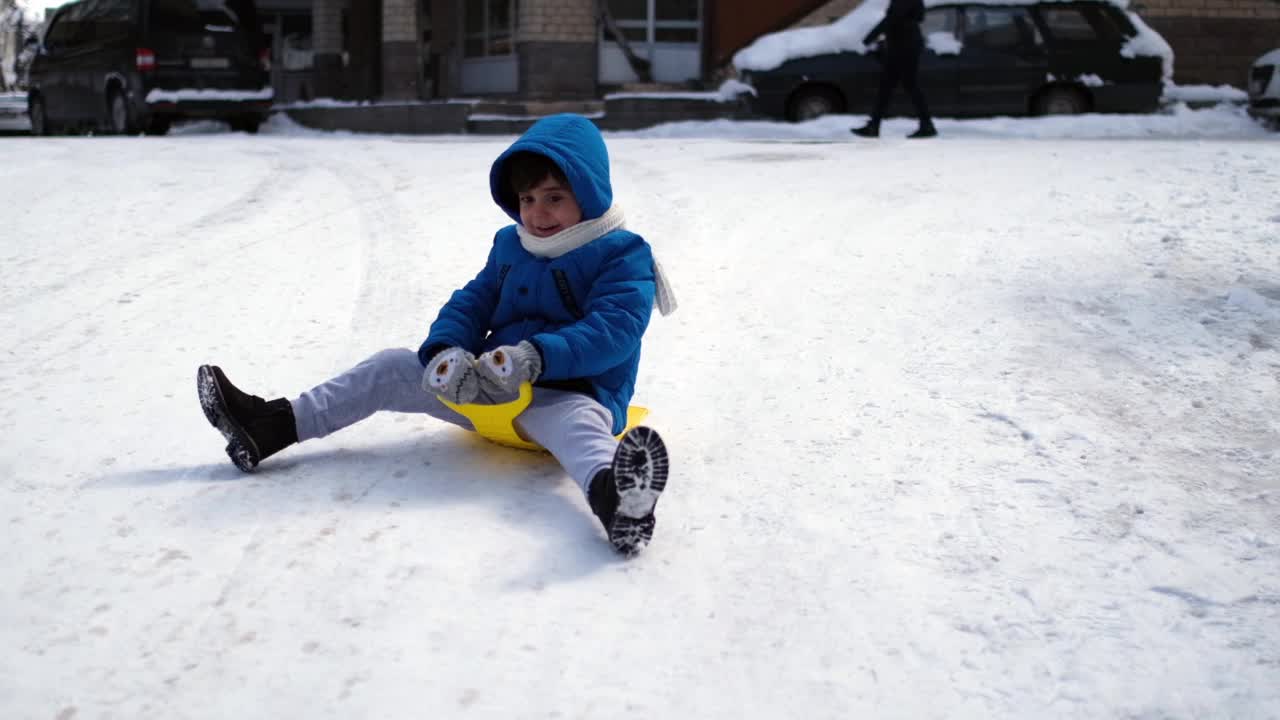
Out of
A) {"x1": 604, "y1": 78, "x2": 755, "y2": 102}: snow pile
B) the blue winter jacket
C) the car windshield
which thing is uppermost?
the car windshield

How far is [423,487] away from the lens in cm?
275

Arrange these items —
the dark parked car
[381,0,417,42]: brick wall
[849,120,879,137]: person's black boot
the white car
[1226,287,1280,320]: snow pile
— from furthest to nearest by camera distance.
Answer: [381,0,417,42]: brick wall
the dark parked car
the white car
[849,120,879,137]: person's black boot
[1226,287,1280,320]: snow pile

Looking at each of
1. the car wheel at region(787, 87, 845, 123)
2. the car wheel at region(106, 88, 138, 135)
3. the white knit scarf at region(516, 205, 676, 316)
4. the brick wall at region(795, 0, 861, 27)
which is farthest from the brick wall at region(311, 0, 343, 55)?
the white knit scarf at region(516, 205, 676, 316)

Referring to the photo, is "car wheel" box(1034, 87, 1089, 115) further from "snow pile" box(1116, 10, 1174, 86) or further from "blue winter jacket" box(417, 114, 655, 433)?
"blue winter jacket" box(417, 114, 655, 433)

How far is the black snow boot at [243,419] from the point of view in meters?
2.74

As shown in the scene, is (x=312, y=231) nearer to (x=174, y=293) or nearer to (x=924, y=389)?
(x=174, y=293)

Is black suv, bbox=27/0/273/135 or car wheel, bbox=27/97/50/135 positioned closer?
black suv, bbox=27/0/273/135

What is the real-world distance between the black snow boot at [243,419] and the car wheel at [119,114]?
13137 millimetres

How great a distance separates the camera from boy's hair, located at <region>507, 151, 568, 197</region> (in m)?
2.82

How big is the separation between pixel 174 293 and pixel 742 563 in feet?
9.97

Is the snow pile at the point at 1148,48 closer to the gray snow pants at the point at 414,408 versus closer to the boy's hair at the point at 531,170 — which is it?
the boy's hair at the point at 531,170

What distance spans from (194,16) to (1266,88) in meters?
12.7

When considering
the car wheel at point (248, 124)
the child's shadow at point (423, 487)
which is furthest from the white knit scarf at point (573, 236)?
the car wheel at point (248, 124)

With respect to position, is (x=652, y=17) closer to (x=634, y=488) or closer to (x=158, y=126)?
(x=158, y=126)
